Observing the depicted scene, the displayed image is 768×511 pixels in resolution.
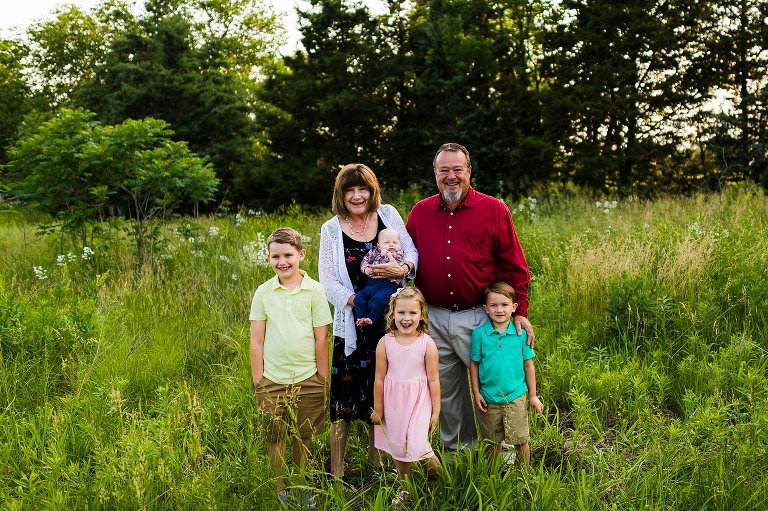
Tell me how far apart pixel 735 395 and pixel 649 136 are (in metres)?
14.0

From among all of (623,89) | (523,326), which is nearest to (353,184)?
(523,326)

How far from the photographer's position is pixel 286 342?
11.1 feet

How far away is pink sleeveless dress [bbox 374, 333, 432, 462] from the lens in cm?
323

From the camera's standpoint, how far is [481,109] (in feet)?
58.6

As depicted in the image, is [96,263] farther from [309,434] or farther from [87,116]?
[309,434]

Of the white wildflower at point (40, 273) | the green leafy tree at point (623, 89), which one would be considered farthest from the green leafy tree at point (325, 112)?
the white wildflower at point (40, 273)

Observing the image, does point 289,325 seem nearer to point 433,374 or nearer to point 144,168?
point 433,374

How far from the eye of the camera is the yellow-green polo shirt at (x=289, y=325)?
11.1 feet

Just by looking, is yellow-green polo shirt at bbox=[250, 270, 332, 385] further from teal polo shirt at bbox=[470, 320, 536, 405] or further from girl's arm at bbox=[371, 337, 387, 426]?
teal polo shirt at bbox=[470, 320, 536, 405]

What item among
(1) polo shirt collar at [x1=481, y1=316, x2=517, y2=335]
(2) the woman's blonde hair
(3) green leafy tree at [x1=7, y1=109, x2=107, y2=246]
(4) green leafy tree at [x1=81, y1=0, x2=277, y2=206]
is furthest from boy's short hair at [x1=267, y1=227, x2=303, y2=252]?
(4) green leafy tree at [x1=81, y1=0, x2=277, y2=206]

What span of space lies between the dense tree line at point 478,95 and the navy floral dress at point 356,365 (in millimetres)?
9559

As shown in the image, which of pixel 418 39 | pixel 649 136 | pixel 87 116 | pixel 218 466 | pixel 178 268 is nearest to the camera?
pixel 218 466

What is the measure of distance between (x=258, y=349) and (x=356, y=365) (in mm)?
600

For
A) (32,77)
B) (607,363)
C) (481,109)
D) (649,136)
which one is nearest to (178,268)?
(607,363)
